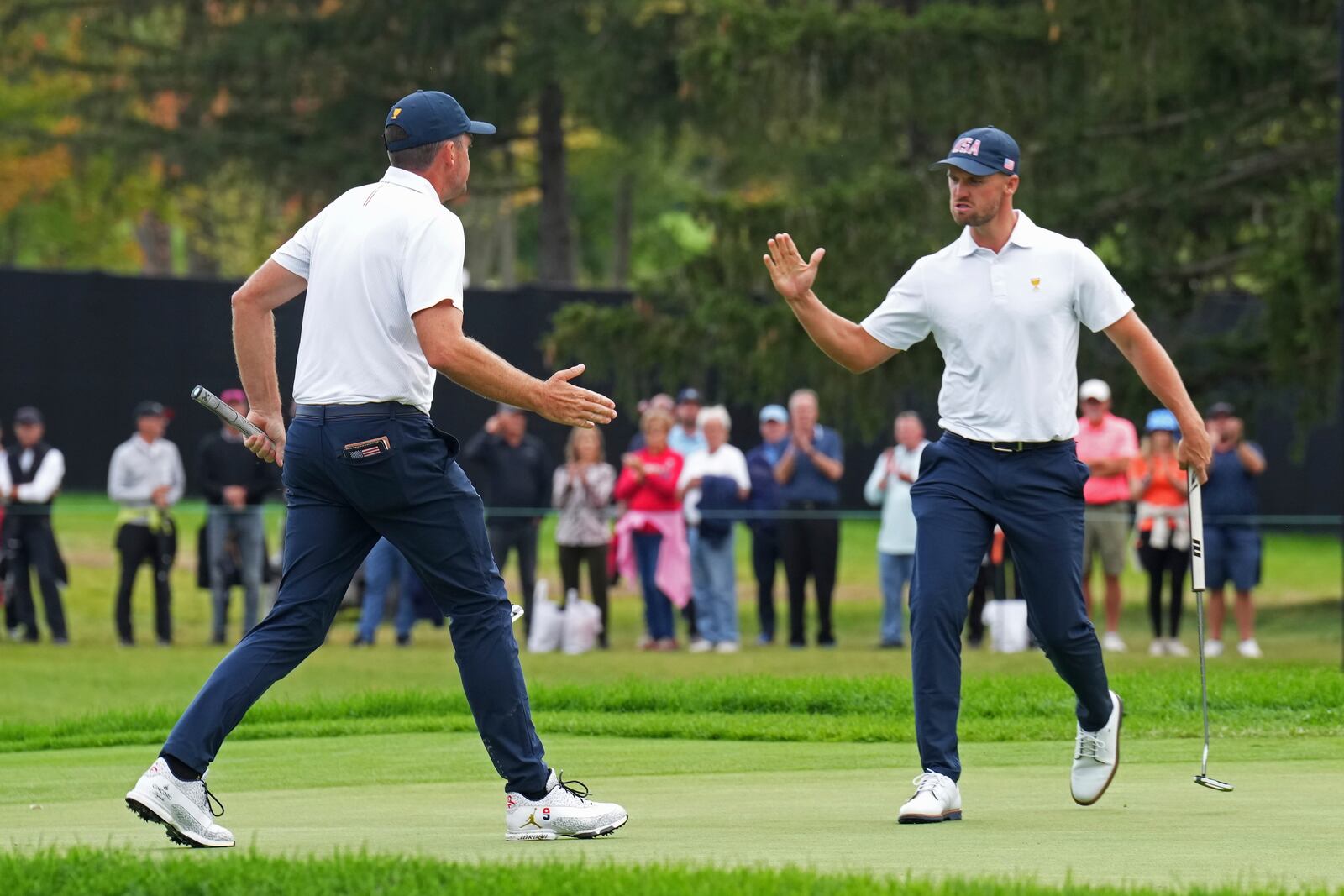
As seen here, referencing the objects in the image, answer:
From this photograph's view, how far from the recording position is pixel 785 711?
11195 mm

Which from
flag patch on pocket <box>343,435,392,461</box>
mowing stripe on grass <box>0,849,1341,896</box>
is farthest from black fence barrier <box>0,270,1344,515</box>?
mowing stripe on grass <box>0,849,1341,896</box>

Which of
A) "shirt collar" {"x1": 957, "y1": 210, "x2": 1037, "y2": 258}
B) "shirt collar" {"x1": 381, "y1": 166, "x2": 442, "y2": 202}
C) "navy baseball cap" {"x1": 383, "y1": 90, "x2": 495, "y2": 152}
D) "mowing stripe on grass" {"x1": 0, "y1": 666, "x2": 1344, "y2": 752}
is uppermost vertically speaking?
"navy baseball cap" {"x1": 383, "y1": 90, "x2": 495, "y2": 152}

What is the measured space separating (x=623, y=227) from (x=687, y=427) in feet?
78.7

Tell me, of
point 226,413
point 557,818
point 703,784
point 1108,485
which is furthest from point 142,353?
point 557,818

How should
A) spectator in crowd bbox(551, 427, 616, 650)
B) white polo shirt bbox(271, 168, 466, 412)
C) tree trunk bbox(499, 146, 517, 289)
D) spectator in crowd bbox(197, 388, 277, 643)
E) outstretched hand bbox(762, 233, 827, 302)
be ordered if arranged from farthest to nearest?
tree trunk bbox(499, 146, 517, 289), spectator in crowd bbox(197, 388, 277, 643), spectator in crowd bbox(551, 427, 616, 650), outstretched hand bbox(762, 233, 827, 302), white polo shirt bbox(271, 168, 466, 412)

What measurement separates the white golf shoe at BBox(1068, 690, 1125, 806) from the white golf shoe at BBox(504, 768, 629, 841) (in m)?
1.65

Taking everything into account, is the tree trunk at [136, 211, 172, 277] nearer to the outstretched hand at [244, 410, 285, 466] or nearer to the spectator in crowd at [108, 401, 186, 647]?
the spectator in crowd at [108, 401, 186, 647]

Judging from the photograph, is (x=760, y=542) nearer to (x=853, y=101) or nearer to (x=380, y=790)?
(x=853, y=101)

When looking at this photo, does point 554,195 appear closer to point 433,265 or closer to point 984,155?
point 984,155

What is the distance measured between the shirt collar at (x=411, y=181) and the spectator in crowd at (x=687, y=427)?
12.6m

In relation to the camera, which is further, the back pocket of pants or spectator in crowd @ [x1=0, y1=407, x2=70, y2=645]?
spectator in crowd @ [x1=0, y1=407, x2=70, y2=645]

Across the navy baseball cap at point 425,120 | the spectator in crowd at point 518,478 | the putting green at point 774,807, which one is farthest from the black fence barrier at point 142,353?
the navy baseball cap at point 425,120

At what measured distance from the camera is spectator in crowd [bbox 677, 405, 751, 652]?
17750 millimetres

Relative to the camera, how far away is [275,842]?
6164mm
